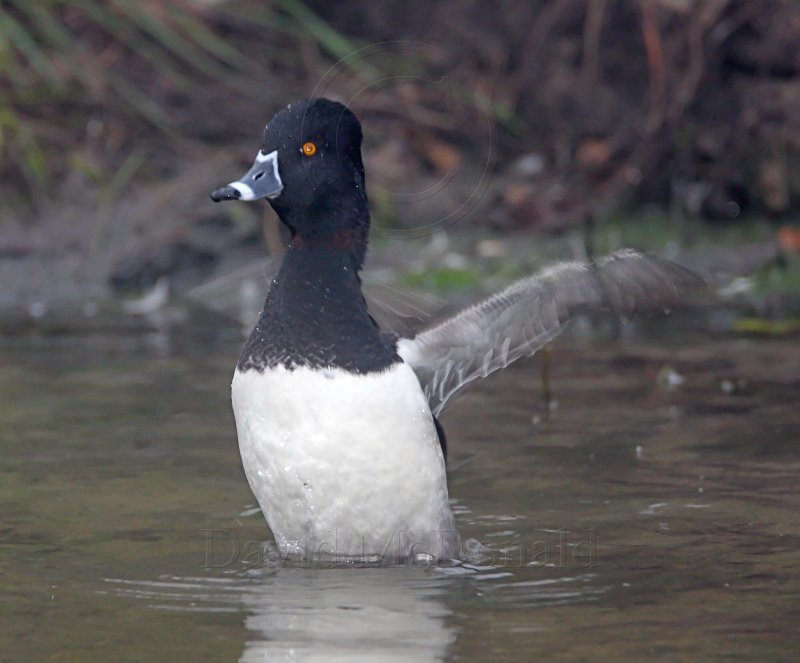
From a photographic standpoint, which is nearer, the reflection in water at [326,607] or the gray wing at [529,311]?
the reflection in water at [326,607]

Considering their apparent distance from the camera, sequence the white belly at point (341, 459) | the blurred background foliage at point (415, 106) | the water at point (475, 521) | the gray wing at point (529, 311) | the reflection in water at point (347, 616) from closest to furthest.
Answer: the reflection in water at point (347, 616)
the water at point (475, 521)
the white belly at point (341, 459)
the gray wing at point (529, 311)
the blurred background foliage at point (415, 106)

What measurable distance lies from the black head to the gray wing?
0.42 metres

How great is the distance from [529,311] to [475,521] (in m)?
0.66

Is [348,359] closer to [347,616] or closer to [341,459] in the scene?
[341,459]

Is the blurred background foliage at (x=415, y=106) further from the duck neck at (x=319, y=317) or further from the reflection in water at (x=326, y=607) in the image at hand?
the reflection in water at (x=326, y=607)

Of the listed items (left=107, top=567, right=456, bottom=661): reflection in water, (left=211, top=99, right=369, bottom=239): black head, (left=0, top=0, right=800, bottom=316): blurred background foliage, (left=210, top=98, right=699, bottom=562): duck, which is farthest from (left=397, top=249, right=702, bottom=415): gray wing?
(left=0, top=0, right=800, bottom=316): blurred background foliage

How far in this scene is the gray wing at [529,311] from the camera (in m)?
4.35

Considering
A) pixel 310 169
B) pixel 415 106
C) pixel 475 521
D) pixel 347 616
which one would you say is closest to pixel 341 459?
pixel 347 616

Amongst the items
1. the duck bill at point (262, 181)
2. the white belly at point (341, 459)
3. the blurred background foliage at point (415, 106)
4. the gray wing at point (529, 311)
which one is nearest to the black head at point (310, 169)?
the duck bill at point (262, 181)

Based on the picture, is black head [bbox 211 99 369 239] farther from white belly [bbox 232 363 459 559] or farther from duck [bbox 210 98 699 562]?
white belly [bbox 232 363 459 559]

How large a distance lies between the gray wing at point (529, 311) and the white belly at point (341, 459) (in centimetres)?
30

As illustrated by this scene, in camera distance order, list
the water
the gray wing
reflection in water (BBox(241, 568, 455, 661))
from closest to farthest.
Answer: reflection in water (BBox(241, 568, 455, 661)) → the water → the gray wing

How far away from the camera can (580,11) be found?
975cm

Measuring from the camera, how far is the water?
350 cm
